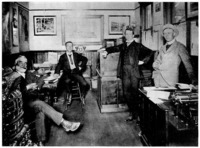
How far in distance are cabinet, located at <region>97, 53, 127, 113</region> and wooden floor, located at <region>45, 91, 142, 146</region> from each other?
7.3 inches

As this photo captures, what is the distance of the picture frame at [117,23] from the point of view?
6.38 metres

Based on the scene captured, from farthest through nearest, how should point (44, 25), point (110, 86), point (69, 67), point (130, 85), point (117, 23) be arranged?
point (117, 23) < point (44, 25) < point (69, 67) < point (110, 86) < point (130, 85)

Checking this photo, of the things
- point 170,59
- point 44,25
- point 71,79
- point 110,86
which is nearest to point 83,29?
point 44,25

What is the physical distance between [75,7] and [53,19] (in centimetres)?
75

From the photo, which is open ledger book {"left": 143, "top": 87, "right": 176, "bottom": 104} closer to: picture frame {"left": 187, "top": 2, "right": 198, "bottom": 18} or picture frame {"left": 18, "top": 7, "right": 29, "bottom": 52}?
picture frame {"left": 187, "top": 2, "right": 198, "bottom": 18}

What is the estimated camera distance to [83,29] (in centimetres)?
642

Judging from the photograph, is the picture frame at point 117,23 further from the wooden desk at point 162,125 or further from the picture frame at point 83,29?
the wooden desk at point 162,125

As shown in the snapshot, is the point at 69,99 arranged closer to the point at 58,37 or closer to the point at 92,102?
the point at 92,102

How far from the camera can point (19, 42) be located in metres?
5.27

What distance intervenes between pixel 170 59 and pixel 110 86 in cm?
157

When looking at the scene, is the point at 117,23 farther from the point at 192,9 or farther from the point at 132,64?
the point at 192,9

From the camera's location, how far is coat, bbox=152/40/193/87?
2.80m

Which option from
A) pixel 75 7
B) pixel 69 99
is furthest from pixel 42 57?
pixel 69 99

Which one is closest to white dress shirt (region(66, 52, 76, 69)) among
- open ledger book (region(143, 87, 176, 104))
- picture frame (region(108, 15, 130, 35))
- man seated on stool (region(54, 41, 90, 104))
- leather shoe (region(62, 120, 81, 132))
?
man seated on stool (region(54, 41, 90, 104))
